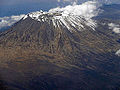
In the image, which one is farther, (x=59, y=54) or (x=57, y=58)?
(x=59, y=54)

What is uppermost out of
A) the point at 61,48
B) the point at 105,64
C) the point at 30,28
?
the point at 30,28

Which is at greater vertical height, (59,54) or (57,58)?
(59,54)

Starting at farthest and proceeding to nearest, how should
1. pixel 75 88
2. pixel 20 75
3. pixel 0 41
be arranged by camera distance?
pixel 0 41
pixel 20 75
pixel 75 88

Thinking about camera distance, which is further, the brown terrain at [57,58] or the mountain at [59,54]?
the mountain at [59,54]

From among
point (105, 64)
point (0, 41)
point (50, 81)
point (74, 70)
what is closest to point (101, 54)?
point (105, 64)

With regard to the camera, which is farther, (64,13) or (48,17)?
(64,13)

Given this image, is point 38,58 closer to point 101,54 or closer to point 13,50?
Result: point 13,50

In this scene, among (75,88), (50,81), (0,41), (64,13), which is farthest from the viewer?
(64,13)

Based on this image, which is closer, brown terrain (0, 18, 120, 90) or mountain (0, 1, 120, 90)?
brown terrain (0, 18, 120, 90)
